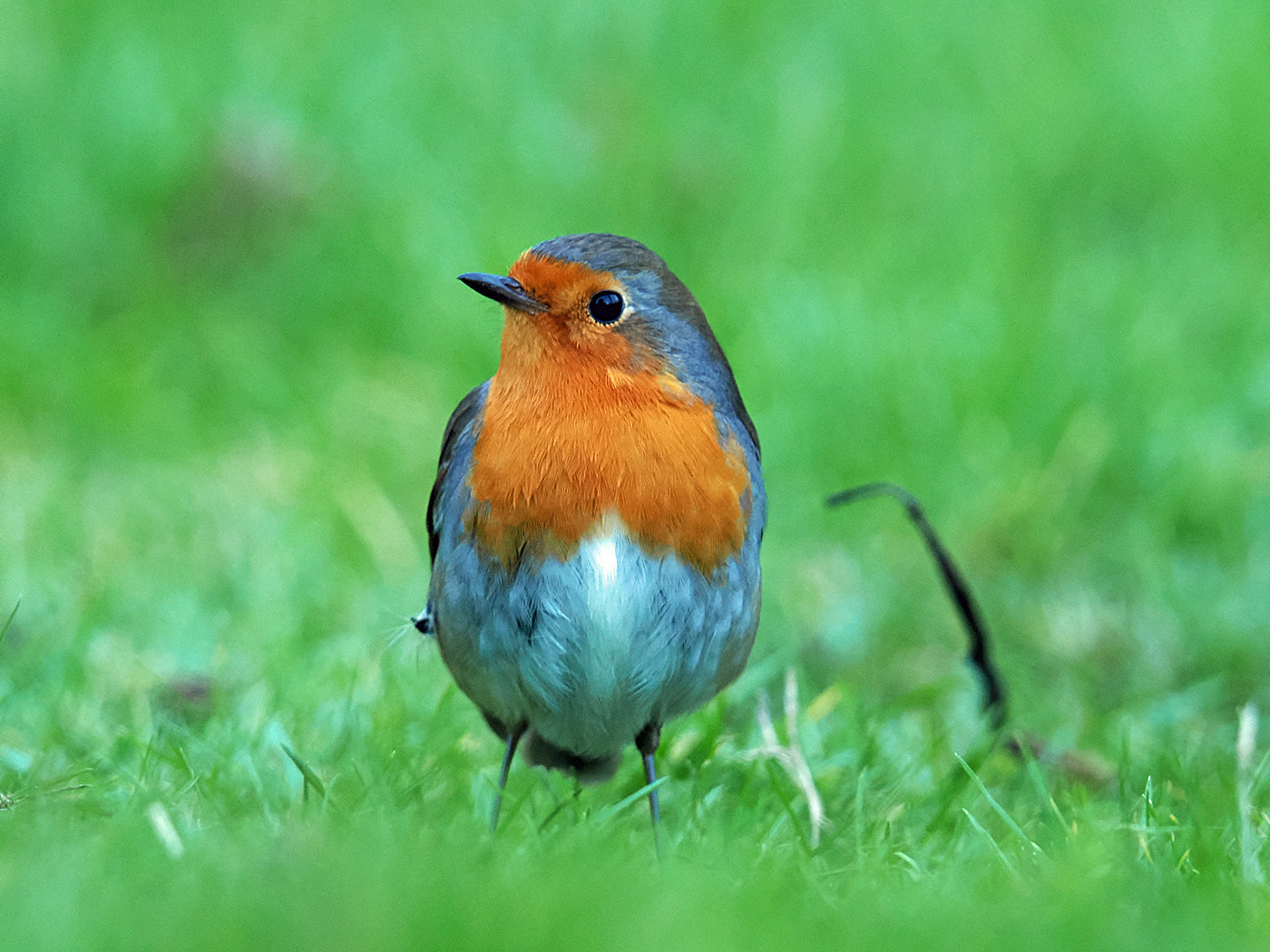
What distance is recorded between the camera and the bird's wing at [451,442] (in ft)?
10.8

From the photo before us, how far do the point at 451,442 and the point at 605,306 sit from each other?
1.57ft

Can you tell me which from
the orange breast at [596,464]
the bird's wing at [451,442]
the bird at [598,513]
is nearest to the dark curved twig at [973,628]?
the bird at [598,513]

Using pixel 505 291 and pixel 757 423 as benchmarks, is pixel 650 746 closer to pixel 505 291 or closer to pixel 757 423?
pixel 505 291

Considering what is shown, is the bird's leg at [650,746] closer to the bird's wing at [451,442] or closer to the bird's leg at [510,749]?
the bird's leg at [510,749]

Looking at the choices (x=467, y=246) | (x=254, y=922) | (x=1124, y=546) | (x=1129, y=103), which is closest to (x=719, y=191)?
(x=467, y=246)

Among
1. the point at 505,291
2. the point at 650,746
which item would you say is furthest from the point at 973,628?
the point at 505,291

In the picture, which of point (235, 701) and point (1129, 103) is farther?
point (1129, 103)

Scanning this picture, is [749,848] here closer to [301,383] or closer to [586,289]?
[586,289]

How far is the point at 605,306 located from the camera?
123 inches

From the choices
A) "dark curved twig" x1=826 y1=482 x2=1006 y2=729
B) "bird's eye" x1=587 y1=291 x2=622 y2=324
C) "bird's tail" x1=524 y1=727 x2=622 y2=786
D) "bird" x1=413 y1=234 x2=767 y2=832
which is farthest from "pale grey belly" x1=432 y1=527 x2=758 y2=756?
"dark curved twig" x1=826 y1=482 x2=1006 y2=729

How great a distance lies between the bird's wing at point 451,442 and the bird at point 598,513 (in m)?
0.04

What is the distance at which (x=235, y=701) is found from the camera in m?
3.73

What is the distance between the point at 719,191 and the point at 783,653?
3.12 m

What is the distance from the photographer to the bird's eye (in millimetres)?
3115
